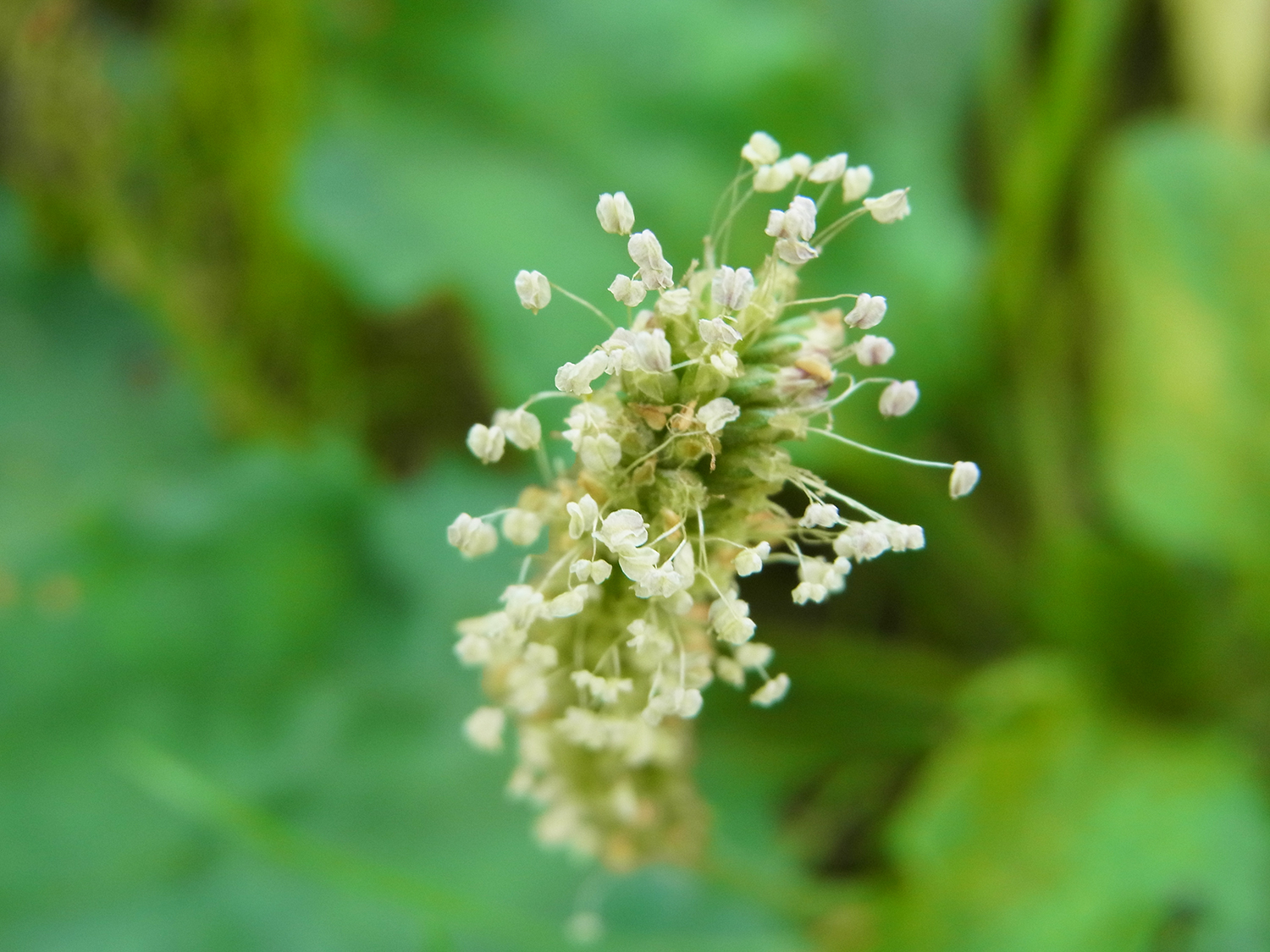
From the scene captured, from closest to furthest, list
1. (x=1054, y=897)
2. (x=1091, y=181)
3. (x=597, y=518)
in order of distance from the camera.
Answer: (x=597, y=518) < (x=1054, y=897) < (x=1091, y=181)

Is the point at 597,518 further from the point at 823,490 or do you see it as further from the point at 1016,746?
the point at 1016,746

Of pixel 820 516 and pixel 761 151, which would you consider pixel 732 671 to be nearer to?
pixel 820 516

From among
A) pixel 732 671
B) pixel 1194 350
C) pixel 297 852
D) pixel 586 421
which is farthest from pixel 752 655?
pixel 1194 350

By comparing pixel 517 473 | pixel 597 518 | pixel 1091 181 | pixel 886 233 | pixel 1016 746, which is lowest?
pixel 597 518

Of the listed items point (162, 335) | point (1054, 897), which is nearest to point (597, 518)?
point (1054, 897)

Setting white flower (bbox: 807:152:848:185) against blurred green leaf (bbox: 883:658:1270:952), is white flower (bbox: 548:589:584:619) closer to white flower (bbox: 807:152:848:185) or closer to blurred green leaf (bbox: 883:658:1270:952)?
white flower (bbox: 807:152:848:185)

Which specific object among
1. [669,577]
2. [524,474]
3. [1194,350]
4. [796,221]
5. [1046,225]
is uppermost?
[1046,225]

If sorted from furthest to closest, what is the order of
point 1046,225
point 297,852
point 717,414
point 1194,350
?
point 1046,225 → point 1194,350 → point 297,852 → point 717,414

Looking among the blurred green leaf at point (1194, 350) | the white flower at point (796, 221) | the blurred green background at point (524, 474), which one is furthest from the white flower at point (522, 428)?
the blurred green leaf at point (1194, 350)
